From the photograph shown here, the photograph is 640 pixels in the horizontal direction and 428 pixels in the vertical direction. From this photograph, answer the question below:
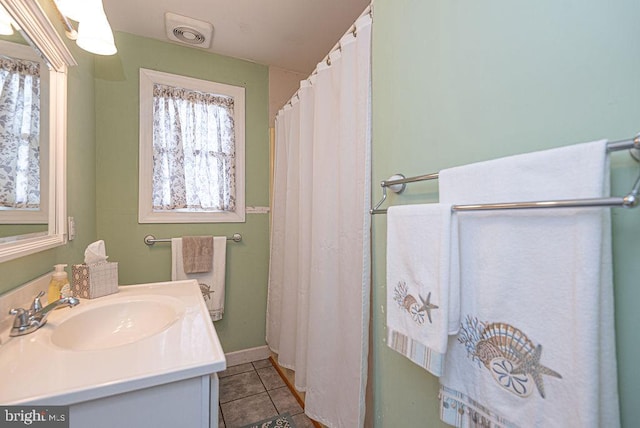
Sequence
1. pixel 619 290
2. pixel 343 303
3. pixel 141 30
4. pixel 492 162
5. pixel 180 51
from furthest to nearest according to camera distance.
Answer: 1. pixel 180 51
2. pixel 141 30
3. pixel 343 303
4. pixel 492 162
5. pixel 619 290

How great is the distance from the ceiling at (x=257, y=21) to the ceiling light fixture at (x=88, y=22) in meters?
0.66

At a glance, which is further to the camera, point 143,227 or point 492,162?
point 143,227

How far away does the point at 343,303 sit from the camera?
3.92ft

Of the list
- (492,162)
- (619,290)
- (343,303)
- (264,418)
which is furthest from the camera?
(264,418)

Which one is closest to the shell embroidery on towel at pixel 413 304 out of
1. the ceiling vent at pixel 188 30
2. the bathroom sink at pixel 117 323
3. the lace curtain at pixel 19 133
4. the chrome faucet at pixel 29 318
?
the bathroom sink at pixel 117 323

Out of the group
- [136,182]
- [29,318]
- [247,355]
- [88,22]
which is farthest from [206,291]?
[88,22]

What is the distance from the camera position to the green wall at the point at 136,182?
177 cm

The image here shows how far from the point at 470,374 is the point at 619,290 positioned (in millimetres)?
338

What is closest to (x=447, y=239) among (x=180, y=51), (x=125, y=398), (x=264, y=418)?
(x=125, y=398)

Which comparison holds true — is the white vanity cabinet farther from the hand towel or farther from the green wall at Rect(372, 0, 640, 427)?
the hand towel

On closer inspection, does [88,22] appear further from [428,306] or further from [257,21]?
[428,306]

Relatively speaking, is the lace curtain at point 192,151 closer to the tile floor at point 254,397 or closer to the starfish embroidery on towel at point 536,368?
the tile floor at point 254,397

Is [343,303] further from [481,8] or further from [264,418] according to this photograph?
[481,8]

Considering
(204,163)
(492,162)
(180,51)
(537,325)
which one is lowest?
(537,325)
